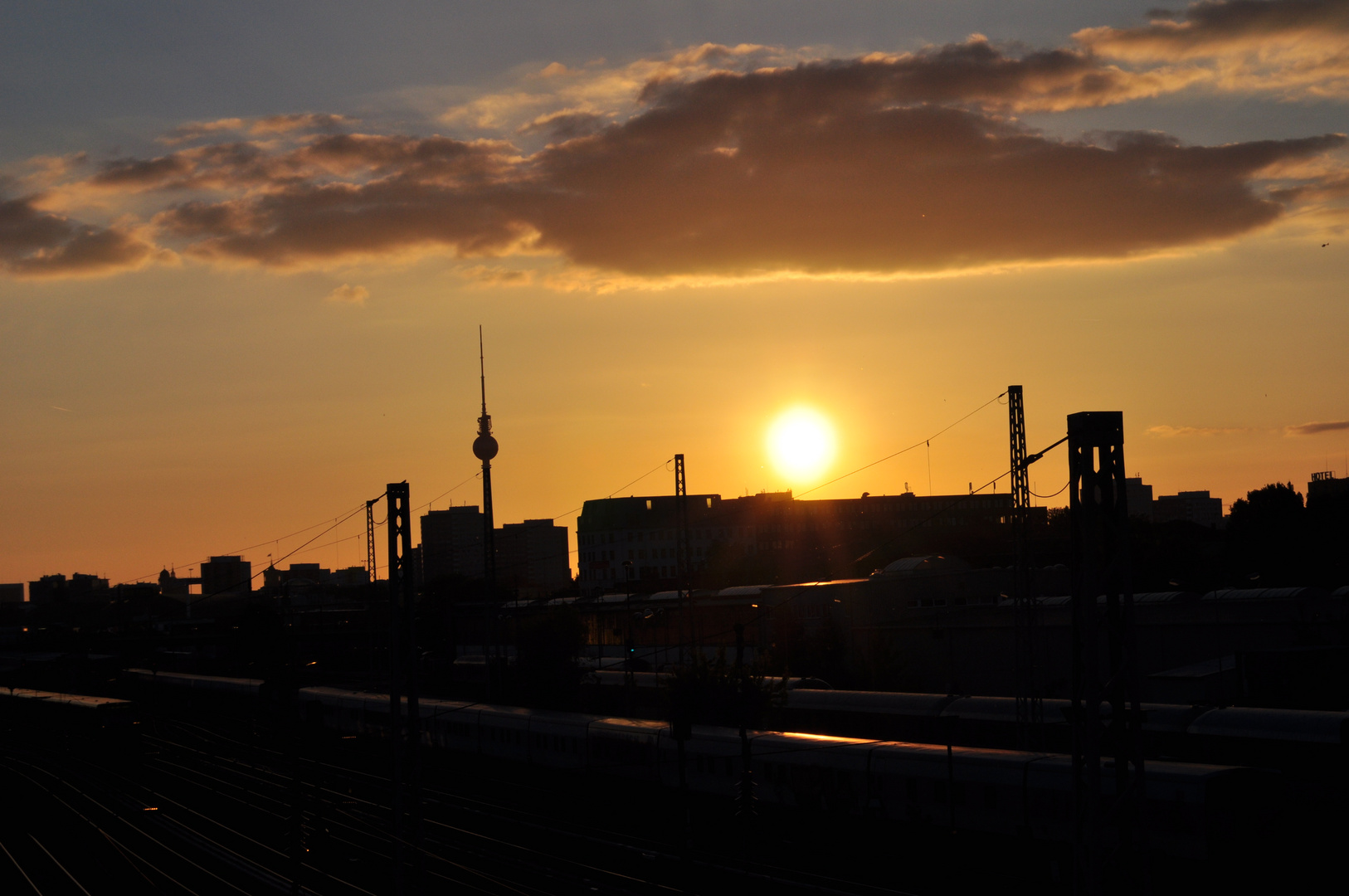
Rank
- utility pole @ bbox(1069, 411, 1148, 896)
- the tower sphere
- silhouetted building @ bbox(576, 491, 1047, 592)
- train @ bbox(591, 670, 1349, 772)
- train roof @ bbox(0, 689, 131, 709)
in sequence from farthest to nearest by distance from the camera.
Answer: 1. silhouetted building @ bbox(576, 491, 1047, 592)
2. the tower sphere
3. train roof @ bbox(0, 689, 131, 709)
4. train @ bbox(591, 670, 1349, 772)
5. utility pole @ bbox(1069, 411, 1148, 896)

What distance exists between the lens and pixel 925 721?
41.2m

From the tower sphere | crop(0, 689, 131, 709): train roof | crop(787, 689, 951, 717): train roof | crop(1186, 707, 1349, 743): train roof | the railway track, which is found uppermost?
the tower sphere

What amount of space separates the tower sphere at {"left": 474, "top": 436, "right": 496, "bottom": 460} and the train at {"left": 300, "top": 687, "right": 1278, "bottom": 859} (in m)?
59.1

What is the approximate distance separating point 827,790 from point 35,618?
198 meters

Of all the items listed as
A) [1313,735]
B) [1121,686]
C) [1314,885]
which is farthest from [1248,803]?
[1121,686]

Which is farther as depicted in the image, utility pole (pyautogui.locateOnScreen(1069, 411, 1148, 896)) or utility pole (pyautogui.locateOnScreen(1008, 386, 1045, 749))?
utility pole (pyautogui.locateOnScreen(1008, 386, 1045, 749))

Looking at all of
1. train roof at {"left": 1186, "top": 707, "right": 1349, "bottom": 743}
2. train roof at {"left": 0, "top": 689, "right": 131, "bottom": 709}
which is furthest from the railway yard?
train roof at {"left": 1186, "top": 707, "right": 1349, "bottom": 743}

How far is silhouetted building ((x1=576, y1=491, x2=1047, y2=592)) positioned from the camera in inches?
6432

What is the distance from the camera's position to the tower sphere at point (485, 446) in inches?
4366

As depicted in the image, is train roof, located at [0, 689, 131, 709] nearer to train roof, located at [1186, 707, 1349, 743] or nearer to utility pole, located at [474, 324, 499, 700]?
utility pole, located at [474, 324, 499, 700]

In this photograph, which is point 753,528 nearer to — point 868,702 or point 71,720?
point 71,720

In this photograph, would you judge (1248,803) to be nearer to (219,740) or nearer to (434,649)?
(219,740)

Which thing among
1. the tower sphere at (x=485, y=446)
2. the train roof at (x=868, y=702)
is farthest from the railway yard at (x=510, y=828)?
the tower sphere at (x=485, y=446)

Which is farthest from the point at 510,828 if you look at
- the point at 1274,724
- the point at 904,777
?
the point at 1274,724
